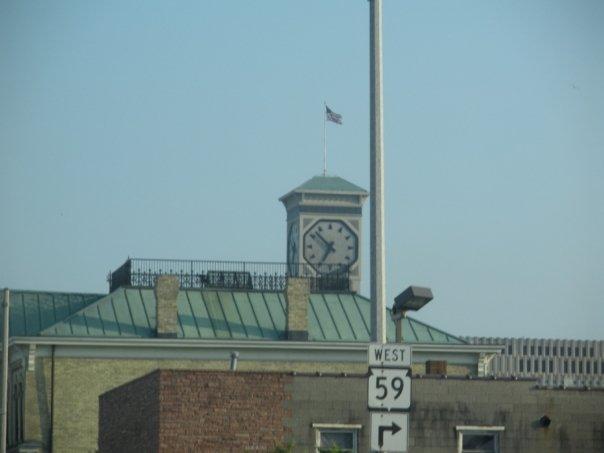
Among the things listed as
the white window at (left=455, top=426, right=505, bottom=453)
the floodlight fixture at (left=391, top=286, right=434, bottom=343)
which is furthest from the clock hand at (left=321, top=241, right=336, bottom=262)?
the floodlight fixture at (left=391, top=286, right=434, bottom=343)

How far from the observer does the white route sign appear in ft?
101

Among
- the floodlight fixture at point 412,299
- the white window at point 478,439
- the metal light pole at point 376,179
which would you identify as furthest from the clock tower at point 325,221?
the metal light pole at point 376,179

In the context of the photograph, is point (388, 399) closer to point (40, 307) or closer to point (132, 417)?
point (132, 417)

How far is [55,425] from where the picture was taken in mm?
73625

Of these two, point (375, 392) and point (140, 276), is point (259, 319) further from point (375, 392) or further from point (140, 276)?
point (375, 392)

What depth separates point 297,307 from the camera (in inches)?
3051

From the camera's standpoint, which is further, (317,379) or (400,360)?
(317,379)

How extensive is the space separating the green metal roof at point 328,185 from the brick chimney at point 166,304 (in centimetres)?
9730

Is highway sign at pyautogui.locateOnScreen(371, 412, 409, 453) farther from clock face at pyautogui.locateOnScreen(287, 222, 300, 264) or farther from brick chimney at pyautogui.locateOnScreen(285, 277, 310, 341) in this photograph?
clock face at pyautogui.locateOnScreen(287, 222, 300, 264)

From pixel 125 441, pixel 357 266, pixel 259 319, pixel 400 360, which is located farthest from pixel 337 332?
pixel 357 266

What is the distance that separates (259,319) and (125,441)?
29015 millimetres

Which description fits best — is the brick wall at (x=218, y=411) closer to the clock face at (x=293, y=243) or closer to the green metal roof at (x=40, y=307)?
the green metal roof at (x=40, y=307)

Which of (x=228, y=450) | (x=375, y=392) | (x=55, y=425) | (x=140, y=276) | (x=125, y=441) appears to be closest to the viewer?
(x=375, y=392)

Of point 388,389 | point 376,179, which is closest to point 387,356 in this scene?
point 388,389
